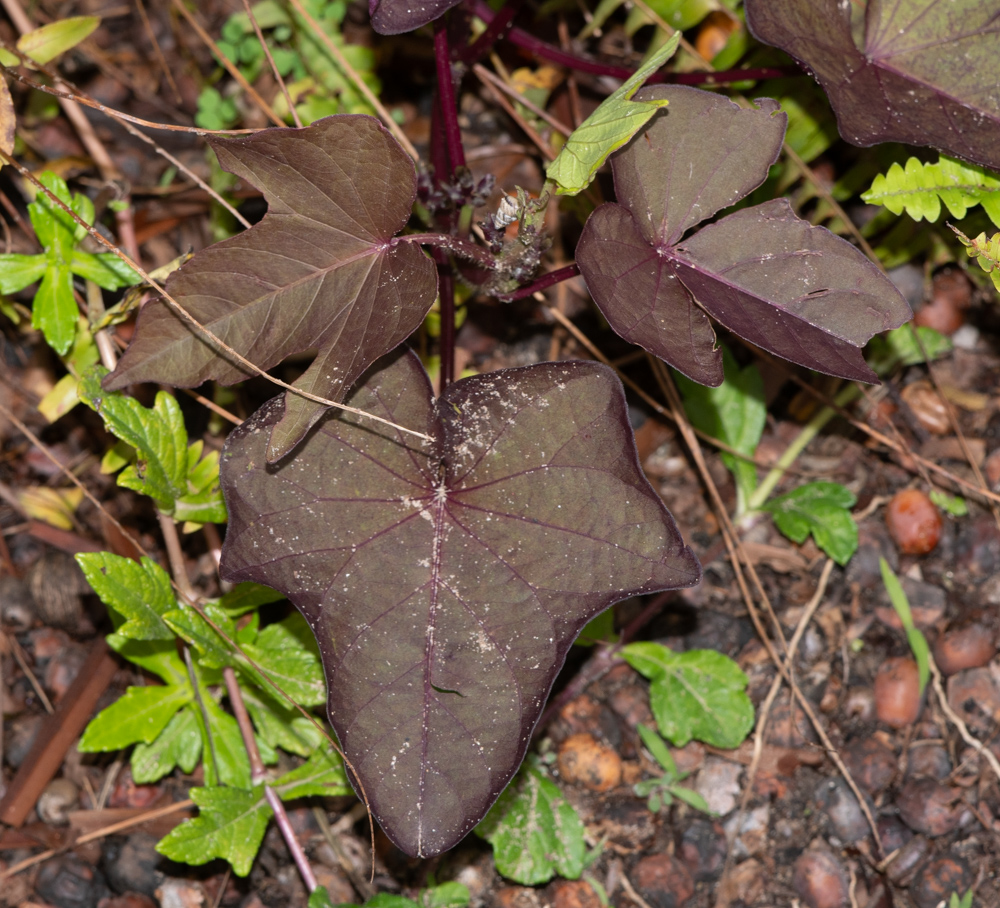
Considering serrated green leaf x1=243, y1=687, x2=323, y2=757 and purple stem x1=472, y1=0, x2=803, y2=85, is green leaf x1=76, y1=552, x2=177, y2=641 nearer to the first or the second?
serrated green leaf x1=243, y1=687, x2=323, y2=757

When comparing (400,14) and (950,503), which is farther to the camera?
(950,503)

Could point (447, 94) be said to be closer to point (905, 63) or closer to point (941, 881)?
point (905, 63)

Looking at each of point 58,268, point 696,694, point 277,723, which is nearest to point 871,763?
point 696,694

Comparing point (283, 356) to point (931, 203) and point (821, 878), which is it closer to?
point (931, 203)

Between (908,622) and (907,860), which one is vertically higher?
(908,622)

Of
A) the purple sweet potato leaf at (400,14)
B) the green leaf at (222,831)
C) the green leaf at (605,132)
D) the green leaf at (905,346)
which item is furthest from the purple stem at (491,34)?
the green leaf at (222,831)

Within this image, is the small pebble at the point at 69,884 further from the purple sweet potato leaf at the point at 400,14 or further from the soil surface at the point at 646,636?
the purple sweet potato leaf at the point at 400,14

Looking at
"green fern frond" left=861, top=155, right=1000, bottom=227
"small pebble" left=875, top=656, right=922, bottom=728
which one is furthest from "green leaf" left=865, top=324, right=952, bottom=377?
"small pebble" left=875, top=656, right=922, bottom=728
